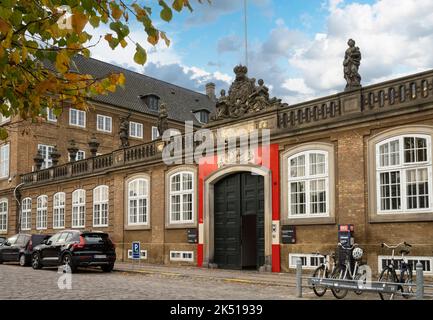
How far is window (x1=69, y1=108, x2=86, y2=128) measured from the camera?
140 feet

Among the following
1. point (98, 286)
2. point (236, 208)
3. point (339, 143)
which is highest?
point (339, 143)

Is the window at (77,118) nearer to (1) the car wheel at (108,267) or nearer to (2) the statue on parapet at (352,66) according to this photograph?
(1) the car wheel at (108,267)

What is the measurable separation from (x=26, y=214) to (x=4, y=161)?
5738mm

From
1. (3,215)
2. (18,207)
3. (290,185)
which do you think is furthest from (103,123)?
(290,185)

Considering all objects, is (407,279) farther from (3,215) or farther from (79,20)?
(3,215)

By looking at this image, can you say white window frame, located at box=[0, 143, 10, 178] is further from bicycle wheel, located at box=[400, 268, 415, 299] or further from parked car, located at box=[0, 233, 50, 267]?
bicycle wheel, located at box=[400, 268, 415, 299]

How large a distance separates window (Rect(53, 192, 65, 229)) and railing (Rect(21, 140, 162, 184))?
1.15m

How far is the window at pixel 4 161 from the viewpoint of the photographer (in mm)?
41081

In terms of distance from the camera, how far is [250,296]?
44.4ft

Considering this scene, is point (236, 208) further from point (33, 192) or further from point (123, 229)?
point (33, 192)

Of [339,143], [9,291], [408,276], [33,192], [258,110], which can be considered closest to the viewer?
[408,276]

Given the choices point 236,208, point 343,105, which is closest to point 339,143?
point 343,105

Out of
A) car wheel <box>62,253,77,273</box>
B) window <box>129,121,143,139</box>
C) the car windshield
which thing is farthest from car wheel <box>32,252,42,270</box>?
window <box>129,121,143,139</box>

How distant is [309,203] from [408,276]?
21.6 feet
